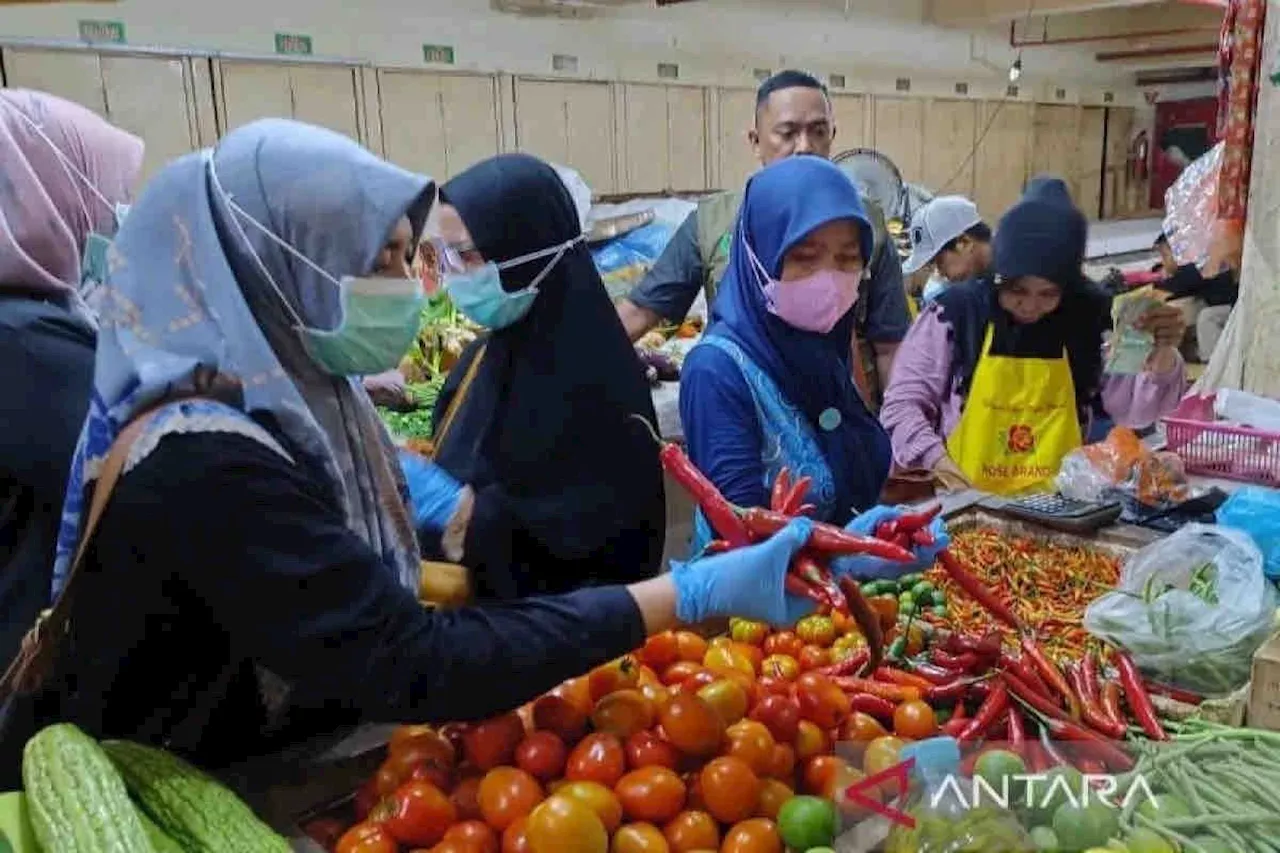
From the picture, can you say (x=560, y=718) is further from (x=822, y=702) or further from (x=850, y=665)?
(x=850, y=665)

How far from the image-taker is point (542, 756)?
1399 mm

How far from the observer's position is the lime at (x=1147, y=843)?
1.22 metres

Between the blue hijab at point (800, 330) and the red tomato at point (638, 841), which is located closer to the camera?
the red tomato at point (638, 841)

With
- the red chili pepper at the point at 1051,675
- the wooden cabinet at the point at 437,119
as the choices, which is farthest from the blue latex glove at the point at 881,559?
the wooden cabinet at the point at 437,119

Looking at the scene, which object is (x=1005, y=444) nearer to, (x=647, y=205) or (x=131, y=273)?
(x=131, y=273)

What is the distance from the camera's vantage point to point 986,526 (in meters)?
2.64

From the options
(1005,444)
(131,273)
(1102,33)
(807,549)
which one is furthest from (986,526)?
(1102,33)

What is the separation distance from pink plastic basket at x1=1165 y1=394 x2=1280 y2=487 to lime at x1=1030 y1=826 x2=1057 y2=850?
2.08 m

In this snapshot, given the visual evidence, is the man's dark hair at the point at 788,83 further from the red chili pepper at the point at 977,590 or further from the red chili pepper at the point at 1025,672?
the red chili pepper at the point at 1025,672

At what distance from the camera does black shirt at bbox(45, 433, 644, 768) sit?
1226mm

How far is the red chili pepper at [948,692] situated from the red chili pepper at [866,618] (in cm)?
9

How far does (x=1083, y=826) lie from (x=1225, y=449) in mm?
2089

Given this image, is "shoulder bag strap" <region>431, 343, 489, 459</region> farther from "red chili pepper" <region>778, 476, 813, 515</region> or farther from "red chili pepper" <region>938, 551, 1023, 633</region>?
"red chili pepper" <region>938, 551, 1023, 633</region>

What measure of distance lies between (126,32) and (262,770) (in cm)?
462
